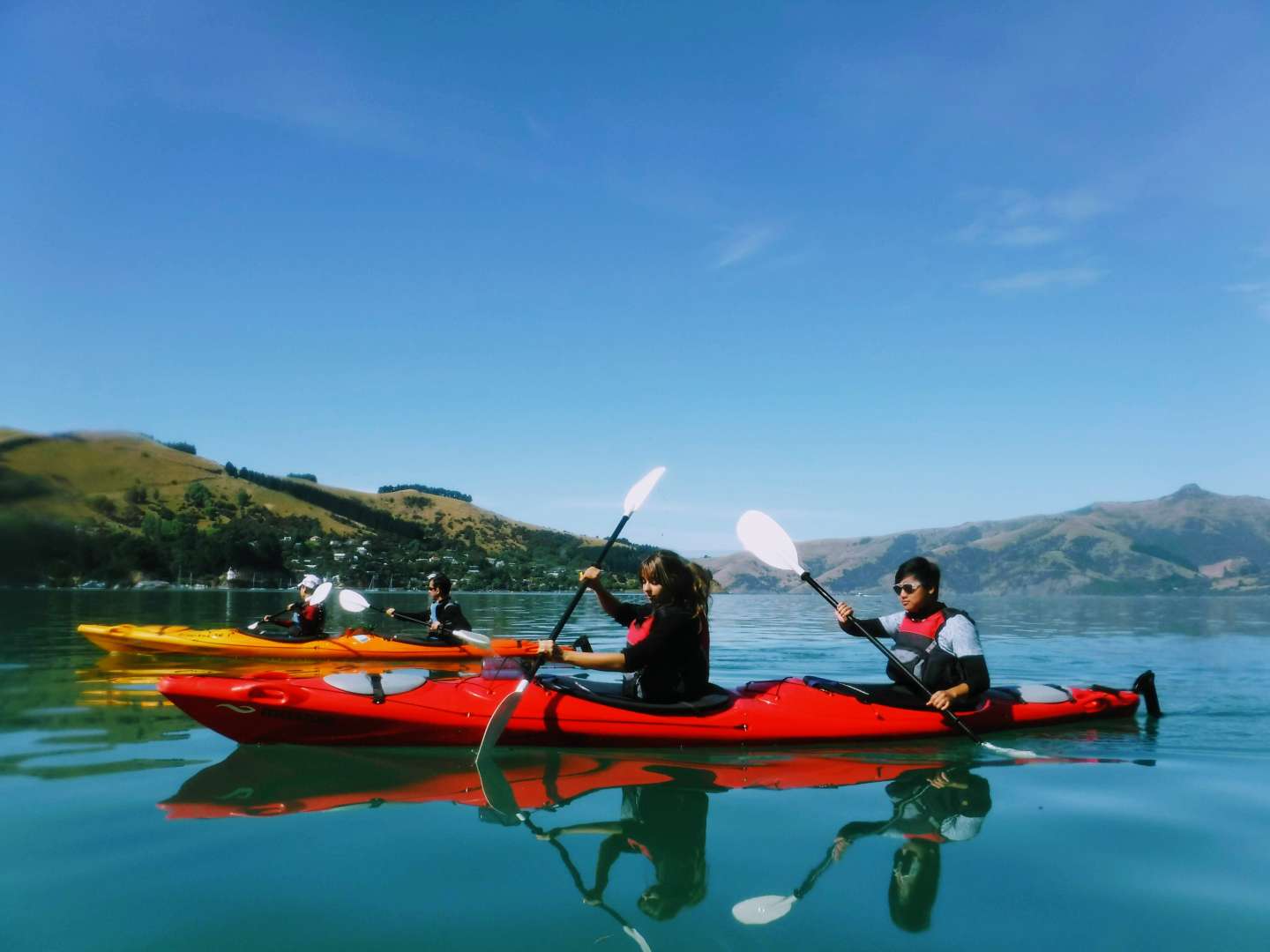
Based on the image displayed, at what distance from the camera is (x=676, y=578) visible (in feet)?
23.9

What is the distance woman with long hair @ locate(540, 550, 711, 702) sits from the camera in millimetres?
7230

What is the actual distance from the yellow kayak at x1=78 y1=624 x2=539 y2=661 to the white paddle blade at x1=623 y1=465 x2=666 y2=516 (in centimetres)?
470

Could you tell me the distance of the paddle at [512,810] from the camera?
3963mm

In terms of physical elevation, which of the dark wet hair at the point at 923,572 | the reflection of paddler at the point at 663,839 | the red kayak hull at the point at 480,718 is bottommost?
the reflection of paddler at the point at 663,839

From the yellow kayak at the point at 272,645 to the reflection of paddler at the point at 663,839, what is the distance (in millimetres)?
8333

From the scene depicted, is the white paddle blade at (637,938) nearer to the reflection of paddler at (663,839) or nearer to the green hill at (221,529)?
the reflection of paddler at (663,839)

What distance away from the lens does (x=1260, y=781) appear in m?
6.66

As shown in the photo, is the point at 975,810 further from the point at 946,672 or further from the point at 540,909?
the point at 540,909

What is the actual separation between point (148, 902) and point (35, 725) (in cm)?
538

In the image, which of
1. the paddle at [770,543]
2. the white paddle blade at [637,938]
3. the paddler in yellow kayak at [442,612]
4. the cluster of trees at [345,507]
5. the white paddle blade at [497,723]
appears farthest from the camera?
the cluster of trees at [345,507]

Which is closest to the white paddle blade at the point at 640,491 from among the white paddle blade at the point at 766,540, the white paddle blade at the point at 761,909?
the white paddle blade at the point at 766,540

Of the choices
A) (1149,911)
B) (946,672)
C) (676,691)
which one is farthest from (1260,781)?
(676,691)

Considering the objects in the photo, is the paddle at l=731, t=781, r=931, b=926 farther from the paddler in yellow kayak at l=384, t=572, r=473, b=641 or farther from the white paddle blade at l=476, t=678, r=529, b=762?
the paddler in yellow kayak at l=384, t=572, r=473, b=641

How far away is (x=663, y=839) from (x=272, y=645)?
1140 cm
